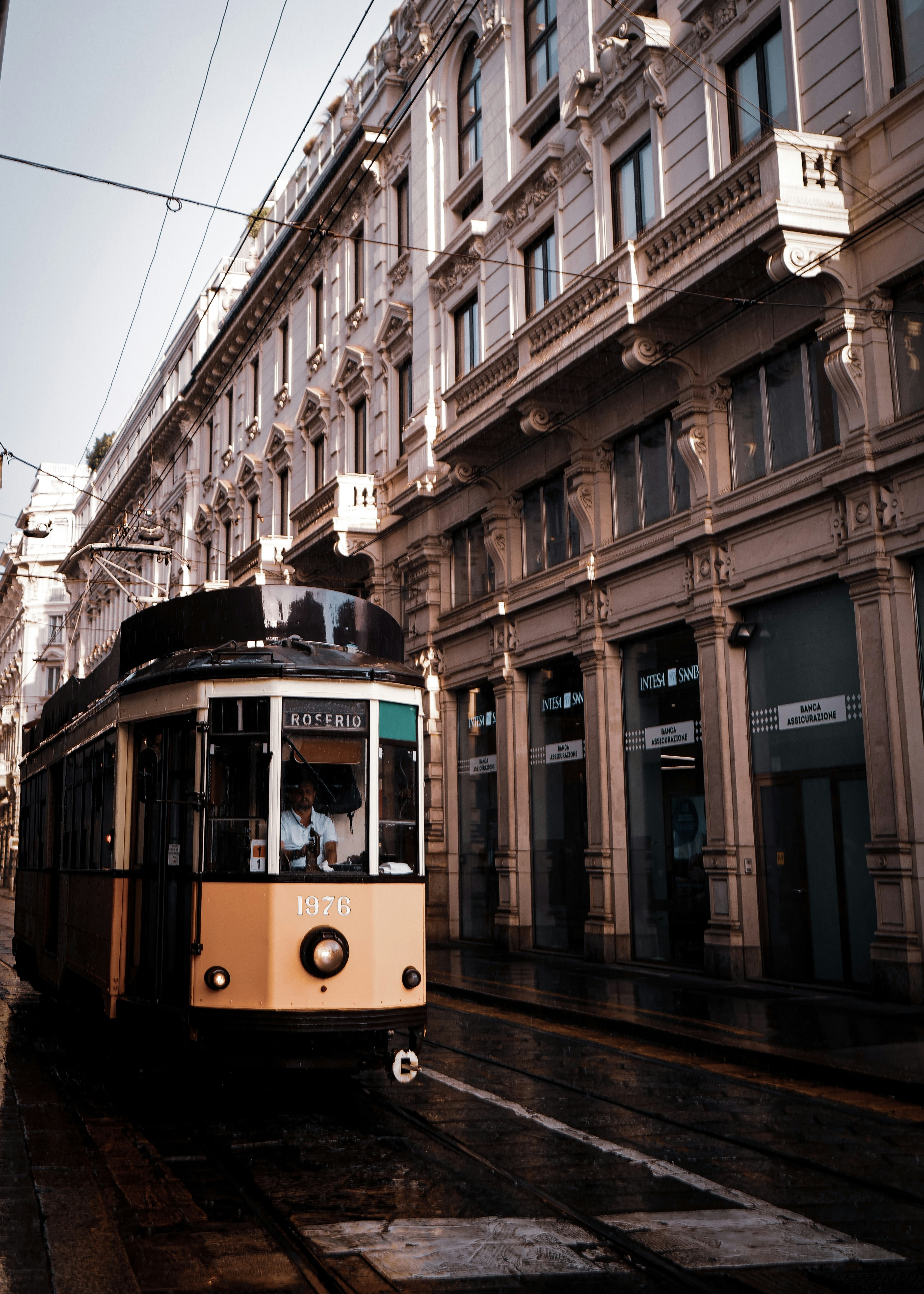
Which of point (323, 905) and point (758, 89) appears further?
point (758, 89)

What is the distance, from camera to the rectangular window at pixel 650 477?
16.3m

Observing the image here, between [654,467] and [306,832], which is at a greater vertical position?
[654,467]

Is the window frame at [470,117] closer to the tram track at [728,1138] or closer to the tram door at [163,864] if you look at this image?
the tram door at [163,864]

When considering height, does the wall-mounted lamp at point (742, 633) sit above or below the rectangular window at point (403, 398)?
below

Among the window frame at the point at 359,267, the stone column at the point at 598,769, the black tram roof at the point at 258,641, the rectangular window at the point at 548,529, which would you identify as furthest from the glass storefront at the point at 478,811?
the black tram roof at the point at 258,641

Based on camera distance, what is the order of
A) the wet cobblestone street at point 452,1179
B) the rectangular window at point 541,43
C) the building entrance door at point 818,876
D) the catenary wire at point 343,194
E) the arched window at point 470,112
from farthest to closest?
the catenary wire at point 343,194 < the arched window at point 470,112 < the rectangular window at point 541,43 < the building entrance door at point 818,876 < the wet cobblestone street at point 452,1179

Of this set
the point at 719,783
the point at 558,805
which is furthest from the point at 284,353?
the point at 719,783

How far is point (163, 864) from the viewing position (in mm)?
8289

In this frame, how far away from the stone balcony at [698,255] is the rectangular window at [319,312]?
1184 cm

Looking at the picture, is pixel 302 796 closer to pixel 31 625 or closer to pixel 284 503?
pixel 284 503

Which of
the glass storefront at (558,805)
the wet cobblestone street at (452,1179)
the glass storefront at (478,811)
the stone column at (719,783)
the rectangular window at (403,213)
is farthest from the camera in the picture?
the rectangular window at (403,213)

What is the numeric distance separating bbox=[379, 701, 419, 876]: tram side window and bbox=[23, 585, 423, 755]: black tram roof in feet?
0.98

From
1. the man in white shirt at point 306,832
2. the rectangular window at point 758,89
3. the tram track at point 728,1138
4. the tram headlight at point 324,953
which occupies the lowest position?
the tram track at point 728,1138

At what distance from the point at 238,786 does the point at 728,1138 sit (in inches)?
140
